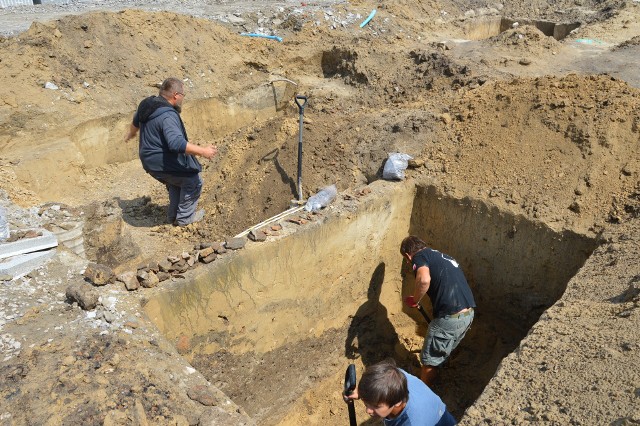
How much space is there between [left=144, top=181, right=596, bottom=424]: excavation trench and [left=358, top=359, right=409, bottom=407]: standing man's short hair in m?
1.74

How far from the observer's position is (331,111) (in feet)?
23.4

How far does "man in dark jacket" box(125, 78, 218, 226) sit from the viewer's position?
4652 mm

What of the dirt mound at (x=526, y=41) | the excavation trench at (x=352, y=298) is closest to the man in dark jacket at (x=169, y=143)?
the excavation trench at (x=352, y=298)

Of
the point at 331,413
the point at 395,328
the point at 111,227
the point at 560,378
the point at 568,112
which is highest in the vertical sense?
the point at 568,112

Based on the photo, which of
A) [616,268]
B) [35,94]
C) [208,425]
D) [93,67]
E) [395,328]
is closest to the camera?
[208,425]

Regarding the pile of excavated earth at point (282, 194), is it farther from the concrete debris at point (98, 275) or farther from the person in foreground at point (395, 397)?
the person in foreground at point (395, 397)

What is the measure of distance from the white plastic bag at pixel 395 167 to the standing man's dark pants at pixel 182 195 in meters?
2.08

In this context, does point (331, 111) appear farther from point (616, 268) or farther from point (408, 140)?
point (616, 268)

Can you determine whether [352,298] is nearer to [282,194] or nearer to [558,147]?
[282,194]

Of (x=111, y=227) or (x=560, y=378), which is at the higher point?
(x=560, y=378)

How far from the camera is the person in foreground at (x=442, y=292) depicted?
4046 millimetres

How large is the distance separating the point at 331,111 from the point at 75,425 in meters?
5.48

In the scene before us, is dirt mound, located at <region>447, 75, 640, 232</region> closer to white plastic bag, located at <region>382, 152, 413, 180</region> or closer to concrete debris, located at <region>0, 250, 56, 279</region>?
white plastic bag, located at <region>382, 152, 413, 180</region>

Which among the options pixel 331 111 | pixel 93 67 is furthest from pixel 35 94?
pixel 331 111
